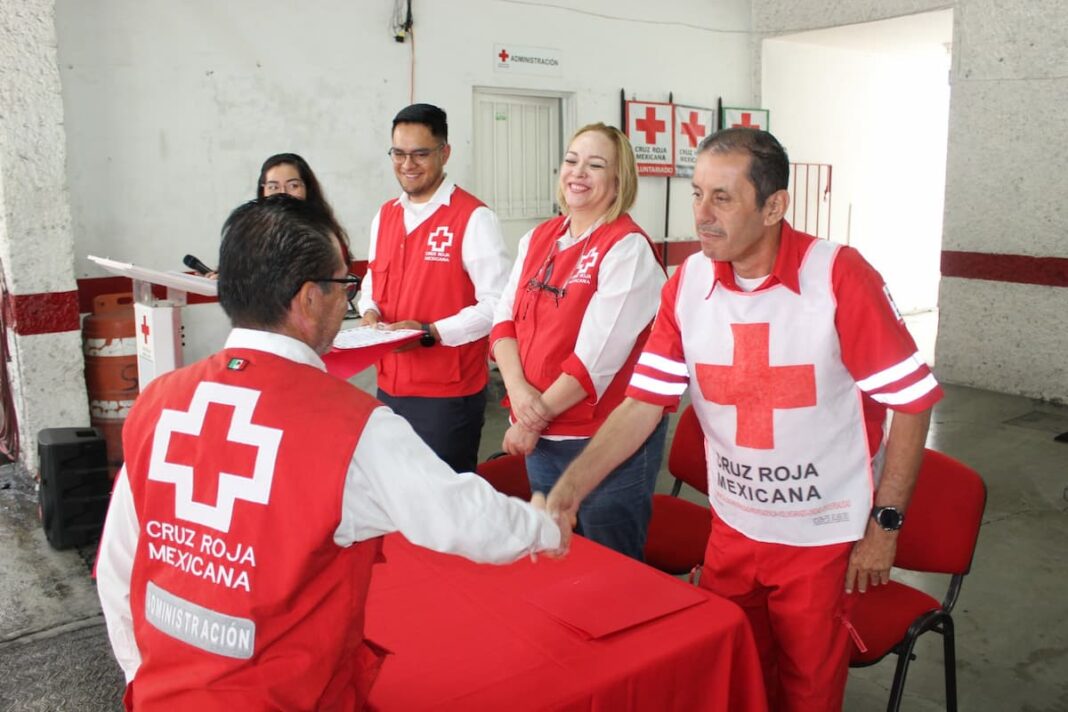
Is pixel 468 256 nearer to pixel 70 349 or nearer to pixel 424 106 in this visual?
pixel 424 106

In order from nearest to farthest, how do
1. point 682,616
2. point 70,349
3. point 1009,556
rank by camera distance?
point 682,616 → point 1009,556 → point 70,349

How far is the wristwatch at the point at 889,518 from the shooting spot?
1645 millimetres

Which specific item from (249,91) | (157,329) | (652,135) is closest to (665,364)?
(157,329)

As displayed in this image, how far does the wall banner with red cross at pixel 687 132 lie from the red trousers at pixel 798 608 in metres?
5.98

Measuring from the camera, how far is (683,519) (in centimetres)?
268

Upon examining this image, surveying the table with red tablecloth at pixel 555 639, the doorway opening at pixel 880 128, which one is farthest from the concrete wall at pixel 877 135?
the table with red tablecloth at pixel 555 639

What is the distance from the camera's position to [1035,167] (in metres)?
6.01

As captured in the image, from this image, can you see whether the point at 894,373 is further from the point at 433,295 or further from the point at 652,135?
the point at 652,135

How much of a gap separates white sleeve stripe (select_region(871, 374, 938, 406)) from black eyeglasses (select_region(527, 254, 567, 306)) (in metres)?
0.86

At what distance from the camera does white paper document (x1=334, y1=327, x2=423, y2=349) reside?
241 centimetres

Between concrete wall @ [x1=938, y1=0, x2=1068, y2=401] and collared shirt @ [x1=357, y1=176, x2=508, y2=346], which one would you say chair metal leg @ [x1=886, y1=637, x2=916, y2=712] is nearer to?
collared shirt @ [x1=357, y1=176, x2=508, y2=346]

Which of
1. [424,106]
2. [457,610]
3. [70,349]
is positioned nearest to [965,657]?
[457,610]

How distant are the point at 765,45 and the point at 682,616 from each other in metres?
7.38

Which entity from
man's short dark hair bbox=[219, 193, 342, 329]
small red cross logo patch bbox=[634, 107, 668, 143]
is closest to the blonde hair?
man's short dark hair bbox=[219, 193, 342, 329]
